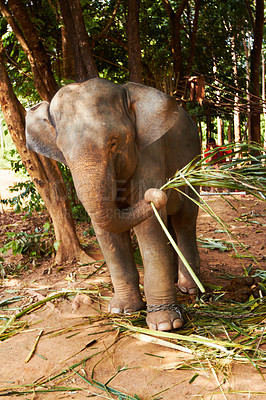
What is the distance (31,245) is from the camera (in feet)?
16.7

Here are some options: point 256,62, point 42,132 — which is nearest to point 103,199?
point 42,132

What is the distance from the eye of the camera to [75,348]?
3.01 meters

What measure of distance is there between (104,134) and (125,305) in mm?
1515

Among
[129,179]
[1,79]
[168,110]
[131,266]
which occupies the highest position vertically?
[1,79]

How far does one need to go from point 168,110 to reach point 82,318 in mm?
1811

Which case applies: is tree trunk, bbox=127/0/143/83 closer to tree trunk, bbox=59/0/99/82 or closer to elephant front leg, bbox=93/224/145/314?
tree trunk, bbox=59/0/99/82

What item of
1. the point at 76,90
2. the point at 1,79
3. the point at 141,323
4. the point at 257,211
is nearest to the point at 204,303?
the point at 141,323

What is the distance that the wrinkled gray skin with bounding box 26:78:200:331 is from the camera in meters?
2.79

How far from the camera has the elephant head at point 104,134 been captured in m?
2.77

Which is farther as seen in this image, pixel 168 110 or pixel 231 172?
pixel 168 110

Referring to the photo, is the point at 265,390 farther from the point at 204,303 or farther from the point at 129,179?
the point at 129,179

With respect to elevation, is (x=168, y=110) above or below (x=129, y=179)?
above

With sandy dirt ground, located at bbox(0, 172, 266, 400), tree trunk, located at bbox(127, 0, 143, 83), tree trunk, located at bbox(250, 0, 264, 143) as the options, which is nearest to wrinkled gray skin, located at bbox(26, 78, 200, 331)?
sandy dirt ground, located at bbox(0, 172, 266, 400)

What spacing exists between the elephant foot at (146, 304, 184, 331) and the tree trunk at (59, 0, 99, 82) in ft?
8.96
